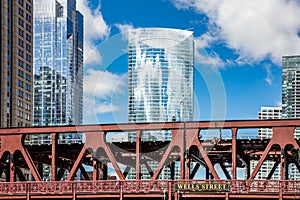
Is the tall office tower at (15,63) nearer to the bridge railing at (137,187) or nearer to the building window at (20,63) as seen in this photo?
the building window at (20,63)

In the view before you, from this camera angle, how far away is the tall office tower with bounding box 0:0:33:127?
152 meters

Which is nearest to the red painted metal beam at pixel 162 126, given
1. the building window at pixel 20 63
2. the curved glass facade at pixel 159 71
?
the curved glass facade at pixel 159 71

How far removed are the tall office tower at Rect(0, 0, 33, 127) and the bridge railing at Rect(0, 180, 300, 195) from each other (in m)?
84.2

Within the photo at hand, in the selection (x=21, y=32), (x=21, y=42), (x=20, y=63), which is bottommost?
(x=20, y=63)

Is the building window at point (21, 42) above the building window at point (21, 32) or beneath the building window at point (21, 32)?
beneath

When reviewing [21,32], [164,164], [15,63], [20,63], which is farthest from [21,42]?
[164,164]

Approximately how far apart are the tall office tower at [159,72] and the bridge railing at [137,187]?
2765cm

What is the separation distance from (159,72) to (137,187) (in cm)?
4783

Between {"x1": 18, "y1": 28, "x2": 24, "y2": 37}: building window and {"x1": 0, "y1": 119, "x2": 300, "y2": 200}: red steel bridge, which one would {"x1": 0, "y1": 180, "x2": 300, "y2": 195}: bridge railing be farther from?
{"x1": 18, "y1": 28, "x2": 24, "y2": 37}: building window

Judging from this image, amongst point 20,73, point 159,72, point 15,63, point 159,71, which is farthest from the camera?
point 20,73

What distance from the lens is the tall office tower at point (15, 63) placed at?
5994 inches

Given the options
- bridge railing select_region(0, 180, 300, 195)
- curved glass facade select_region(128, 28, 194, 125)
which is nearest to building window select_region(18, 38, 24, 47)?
curved glass facade select_region(128, 28, 194, 125)

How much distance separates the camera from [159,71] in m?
110

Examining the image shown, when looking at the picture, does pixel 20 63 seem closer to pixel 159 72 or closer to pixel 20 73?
pixel 20 73
